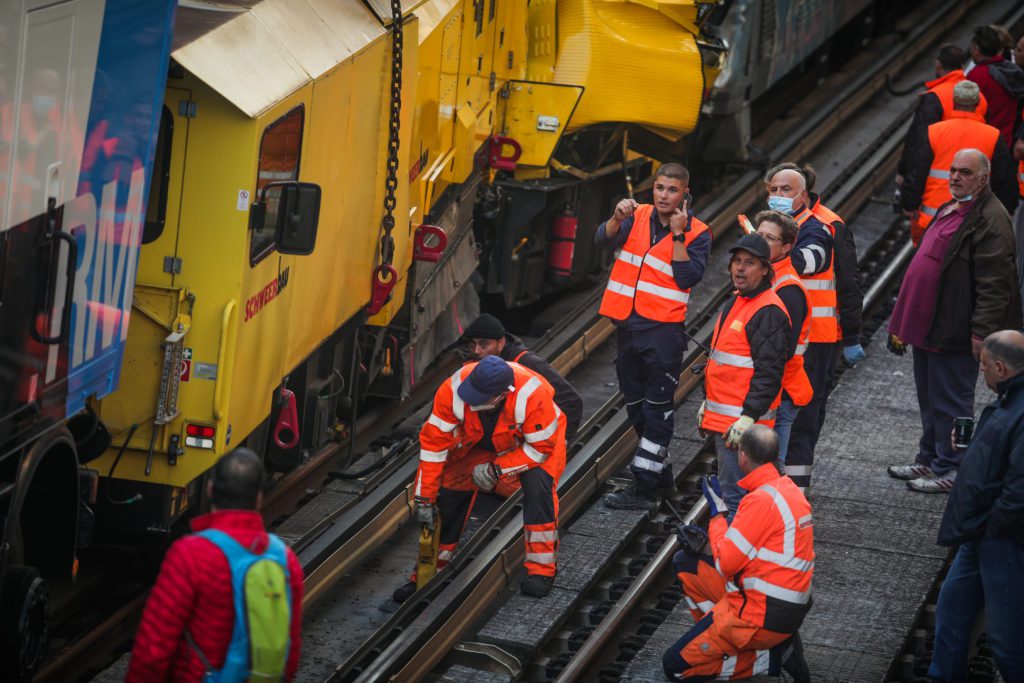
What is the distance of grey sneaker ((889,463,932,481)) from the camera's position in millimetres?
8977

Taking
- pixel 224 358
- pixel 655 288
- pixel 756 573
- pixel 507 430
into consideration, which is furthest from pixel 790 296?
pixel 224 358

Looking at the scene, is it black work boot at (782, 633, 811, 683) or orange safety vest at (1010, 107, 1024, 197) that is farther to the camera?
orange safety vest at (1010, 107, 1024, 197)

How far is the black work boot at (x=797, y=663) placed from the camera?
6.66 metres

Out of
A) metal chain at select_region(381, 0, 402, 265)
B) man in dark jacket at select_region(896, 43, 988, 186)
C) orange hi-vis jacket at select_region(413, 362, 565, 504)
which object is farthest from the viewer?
man in dark jacket at select_region(896, 43, 988, 186)

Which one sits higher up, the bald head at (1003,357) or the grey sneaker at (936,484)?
the bald head at (1003,357)

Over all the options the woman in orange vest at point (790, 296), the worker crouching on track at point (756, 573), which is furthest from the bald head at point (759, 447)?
the woman in orange vest at point (790, 296)

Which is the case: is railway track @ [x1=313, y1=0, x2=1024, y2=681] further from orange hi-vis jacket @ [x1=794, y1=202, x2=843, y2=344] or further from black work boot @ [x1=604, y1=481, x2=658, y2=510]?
orange hi-vis jacket @ [x1=794, y1=202, x2=843, y2=344]

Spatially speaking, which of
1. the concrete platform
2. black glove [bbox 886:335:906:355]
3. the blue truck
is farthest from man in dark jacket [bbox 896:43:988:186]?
the blue truck

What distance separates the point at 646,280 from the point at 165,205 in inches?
108

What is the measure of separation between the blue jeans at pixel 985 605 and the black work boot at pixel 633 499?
87.2 inches

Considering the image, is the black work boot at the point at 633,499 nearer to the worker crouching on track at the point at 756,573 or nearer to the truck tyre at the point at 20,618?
the worker crouching on track at the point at 756,573

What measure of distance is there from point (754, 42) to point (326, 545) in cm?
684

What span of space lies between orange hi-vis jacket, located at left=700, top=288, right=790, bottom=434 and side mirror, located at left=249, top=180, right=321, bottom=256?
77.0 inches

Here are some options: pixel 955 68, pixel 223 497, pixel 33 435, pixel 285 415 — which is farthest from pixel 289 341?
pixel 955 68
